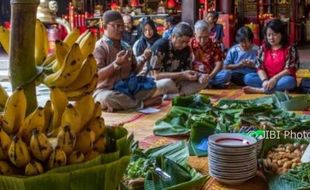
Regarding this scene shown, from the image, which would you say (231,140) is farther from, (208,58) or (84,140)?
(208,58)

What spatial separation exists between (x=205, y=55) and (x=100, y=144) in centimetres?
386

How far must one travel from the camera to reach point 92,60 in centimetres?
126

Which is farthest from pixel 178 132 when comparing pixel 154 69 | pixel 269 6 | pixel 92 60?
pixel 269 6

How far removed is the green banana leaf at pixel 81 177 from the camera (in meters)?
1.11

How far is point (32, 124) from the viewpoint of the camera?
1.16 meters

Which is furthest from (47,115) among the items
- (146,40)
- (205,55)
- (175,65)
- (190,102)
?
(146,40)

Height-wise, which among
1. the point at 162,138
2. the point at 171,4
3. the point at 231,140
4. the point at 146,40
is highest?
the point at 171,4

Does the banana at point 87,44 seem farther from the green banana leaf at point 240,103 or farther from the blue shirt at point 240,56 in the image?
the blue shirt at point 240,56

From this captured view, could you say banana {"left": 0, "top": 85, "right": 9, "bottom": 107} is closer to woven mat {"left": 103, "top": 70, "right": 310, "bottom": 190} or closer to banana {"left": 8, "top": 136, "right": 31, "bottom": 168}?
banana {"left": 8, "top": 136, "right": 31, "bottom": 168}

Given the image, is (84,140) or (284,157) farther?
(284,157)

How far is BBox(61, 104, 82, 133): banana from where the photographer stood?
Answer: 1184 millimetres

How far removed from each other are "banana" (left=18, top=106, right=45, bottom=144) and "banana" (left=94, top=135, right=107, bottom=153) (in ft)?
0.53

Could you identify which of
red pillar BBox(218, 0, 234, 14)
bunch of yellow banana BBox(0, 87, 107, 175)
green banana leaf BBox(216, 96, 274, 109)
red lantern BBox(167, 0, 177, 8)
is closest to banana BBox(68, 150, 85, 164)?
bunch of yellow banana BBox(0, 87, 107, 175)

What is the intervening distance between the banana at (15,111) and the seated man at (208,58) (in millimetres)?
3834
